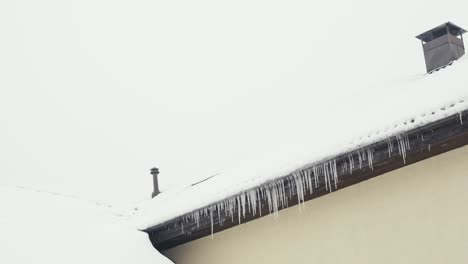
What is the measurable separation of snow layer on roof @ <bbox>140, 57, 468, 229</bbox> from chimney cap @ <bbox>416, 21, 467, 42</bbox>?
778mm

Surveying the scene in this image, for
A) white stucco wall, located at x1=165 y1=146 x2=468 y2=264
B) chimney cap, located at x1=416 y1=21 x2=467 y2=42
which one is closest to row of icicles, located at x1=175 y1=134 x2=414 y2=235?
white stucco wall, located at x1=165 y1=146 x2=468 y2=264

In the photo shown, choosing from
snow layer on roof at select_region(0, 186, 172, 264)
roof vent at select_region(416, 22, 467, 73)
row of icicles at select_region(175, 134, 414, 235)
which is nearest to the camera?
row of icicles at select_region(175, 134, 414, 235)

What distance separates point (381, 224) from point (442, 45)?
9.40ft

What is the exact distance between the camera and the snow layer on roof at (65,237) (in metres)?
6.06

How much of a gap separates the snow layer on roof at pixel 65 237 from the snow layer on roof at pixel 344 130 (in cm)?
31

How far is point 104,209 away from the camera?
8.26 m

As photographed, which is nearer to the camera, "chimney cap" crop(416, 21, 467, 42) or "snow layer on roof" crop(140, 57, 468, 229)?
"snow layer on roof" crop(140, 57, 468, 229)

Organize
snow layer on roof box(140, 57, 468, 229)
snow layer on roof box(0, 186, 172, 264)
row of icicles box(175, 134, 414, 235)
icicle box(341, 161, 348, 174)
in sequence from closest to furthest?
snow layer on roof box(140, 57, 468, 229) < row of icicles box(175, 134, 414, 235) < icicle box(341, 161, 348, 174) < snow layer on roof box(0, 186, 172, 264)

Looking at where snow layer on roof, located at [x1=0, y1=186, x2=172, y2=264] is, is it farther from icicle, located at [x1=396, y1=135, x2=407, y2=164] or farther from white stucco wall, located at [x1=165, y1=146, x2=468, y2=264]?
icicle, located at [x1=396, y1=135, x2=407, y2=164]

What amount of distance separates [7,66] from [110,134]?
246ft

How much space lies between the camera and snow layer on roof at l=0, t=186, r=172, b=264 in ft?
19.9

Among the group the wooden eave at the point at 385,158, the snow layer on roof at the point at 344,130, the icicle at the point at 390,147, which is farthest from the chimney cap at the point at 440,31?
the icicle at the point at 390,147

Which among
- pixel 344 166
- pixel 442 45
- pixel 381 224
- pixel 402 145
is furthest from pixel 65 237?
pixel 442 45

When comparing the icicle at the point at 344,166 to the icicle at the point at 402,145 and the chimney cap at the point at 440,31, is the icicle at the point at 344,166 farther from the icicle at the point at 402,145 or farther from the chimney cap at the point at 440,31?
the chimney cap at the point at 440,31
